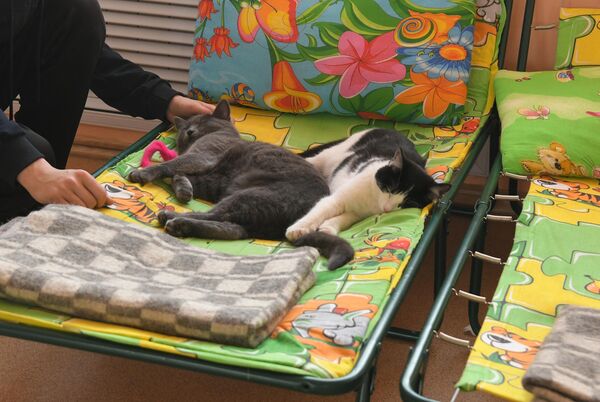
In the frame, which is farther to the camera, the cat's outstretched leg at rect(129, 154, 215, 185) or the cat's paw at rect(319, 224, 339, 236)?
the cat's outstretched leg at rect(129, 154, 215, 185)

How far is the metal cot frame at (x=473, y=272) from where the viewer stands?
1356mm

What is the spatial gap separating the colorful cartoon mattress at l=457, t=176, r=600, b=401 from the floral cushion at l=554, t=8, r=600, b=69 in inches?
18.1

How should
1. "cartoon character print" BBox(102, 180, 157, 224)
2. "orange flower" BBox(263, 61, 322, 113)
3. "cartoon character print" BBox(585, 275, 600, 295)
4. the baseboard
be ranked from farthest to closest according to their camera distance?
the baseboard → "orange flower" BBox(263, 61, 322, 113) → "cartoon character print" BBox(102, 180, 157, 224) → "cartoon character print" BBox(585, 275, 600, 295)

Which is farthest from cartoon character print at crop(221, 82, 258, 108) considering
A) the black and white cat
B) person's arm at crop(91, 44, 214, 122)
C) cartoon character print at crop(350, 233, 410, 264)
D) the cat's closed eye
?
cartoon character print at crop(350, 233, 410, 264)

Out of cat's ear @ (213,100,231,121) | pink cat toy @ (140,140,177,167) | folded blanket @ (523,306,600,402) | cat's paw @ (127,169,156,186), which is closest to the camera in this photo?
folded blanket @ (523,306,600,402)

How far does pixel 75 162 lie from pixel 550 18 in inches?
71.3

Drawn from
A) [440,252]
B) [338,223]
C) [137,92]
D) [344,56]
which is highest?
[344,56]

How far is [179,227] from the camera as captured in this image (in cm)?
190

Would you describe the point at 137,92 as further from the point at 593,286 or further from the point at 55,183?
the point at 593,286

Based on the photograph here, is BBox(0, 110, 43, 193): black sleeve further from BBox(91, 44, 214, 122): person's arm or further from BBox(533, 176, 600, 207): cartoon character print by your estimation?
BBox(533, 176, 600, 207): cartoon character print

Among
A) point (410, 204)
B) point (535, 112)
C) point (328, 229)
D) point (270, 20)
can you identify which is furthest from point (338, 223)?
point (270, 20)

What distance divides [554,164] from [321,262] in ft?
2.48

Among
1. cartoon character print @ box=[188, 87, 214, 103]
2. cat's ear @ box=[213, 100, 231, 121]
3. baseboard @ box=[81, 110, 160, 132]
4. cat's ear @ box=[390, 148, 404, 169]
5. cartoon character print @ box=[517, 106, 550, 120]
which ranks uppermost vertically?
cat's ear @ box=[390, 148, 404, 169]

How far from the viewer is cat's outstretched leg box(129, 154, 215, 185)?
212cm
